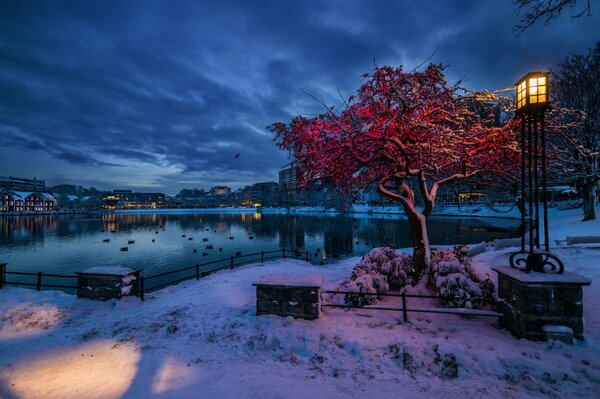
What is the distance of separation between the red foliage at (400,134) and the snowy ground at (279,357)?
16.2 ft

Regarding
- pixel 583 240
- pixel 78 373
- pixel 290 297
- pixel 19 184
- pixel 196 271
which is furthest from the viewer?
pixel 19 184

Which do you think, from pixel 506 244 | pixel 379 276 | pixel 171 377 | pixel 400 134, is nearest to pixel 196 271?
pixel 379 276

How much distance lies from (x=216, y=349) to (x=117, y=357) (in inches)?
83.6

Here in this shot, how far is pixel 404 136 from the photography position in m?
8.97

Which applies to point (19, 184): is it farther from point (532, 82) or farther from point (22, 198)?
point (532, 82)

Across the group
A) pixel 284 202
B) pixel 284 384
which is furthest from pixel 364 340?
pixel 284 202

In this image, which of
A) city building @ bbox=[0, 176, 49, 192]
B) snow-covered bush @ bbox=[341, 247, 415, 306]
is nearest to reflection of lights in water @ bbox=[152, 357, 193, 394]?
snow-covered bush @ bbox=[341, 247, 415, 306]

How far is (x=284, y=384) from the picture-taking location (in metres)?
4.73

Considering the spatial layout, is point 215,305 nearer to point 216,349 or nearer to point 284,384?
point 216,349

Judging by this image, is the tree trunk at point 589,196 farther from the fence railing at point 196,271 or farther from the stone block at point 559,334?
the stone block at point 559,334

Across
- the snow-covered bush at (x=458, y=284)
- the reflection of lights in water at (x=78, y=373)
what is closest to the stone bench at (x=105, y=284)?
the reflection of lights in water at (x=78, y=373)

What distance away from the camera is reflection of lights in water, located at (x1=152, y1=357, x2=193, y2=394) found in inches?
187

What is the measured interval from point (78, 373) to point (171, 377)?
79.2 inches

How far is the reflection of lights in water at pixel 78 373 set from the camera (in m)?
4.73
